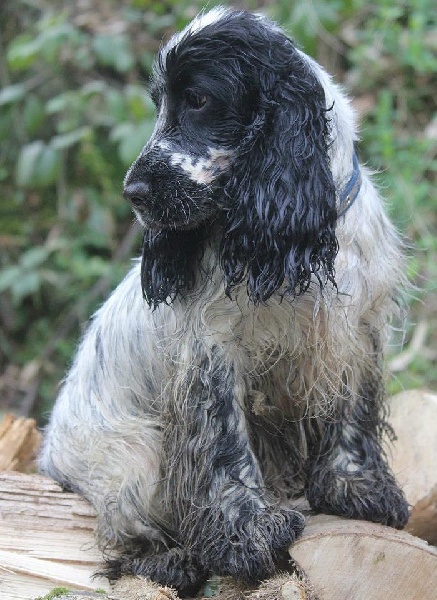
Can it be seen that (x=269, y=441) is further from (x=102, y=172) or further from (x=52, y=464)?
(x=102, y=172)

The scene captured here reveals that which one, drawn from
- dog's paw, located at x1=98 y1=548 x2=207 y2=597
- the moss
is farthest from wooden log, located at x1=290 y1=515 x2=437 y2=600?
the moss

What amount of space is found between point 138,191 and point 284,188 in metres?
0.45

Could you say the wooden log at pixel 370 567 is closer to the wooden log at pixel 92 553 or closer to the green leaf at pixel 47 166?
the wooden log at pixel 92 553

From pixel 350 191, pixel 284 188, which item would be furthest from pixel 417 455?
pixel 284 188

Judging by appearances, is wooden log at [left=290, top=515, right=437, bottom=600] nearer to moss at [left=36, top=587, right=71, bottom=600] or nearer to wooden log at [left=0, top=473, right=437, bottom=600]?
wooden log at [left=0, top=473, right=437, bottom=600]

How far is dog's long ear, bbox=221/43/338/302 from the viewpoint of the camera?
2.98m

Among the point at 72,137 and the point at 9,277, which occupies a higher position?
the point at 72,137

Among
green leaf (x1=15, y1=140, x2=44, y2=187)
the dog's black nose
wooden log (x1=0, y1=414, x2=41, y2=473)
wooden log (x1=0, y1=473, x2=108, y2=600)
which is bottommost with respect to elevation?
wooden log (x1=0, y1=414, x2=41, y2=473)

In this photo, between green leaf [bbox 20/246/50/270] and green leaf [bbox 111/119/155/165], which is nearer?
green leaf [bbox 111/119/155/165]

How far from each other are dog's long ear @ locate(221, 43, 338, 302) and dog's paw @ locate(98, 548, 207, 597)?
1.00 m

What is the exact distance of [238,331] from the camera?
3258 millimetres

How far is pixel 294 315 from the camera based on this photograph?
3.22 m

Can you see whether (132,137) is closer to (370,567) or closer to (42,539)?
(42,539)

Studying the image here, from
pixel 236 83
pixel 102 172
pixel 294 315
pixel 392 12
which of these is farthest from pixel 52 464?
pixel 392 12
